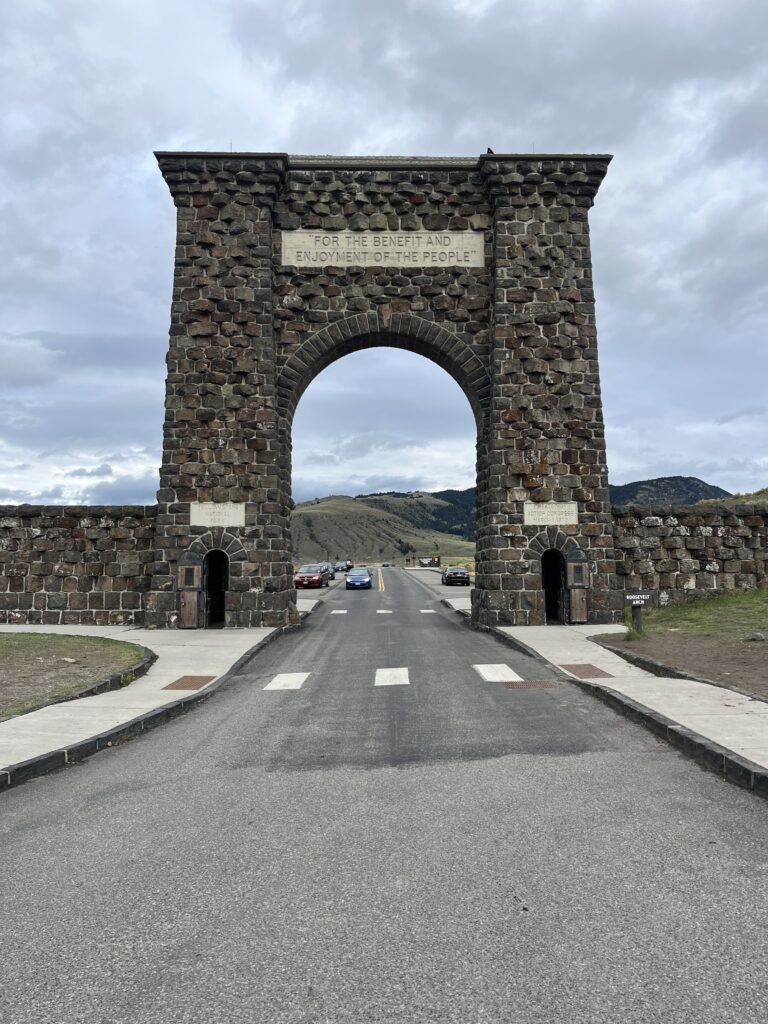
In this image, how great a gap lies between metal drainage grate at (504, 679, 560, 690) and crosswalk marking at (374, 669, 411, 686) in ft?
5.20

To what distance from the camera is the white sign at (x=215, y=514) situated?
62.5 ft

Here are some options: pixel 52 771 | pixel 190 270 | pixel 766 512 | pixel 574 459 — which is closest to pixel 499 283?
pixel 574 459

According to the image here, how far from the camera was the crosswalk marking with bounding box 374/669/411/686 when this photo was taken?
10.6 metres

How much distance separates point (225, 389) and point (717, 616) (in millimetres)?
13909

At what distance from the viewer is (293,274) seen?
2003 cm

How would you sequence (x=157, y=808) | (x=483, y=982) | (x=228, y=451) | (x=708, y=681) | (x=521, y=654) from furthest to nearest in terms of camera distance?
1. (x=228, y=451)
2. (x=521, y=654)
3. (x=708, y=681)
4. (x=157, y=808)
5. (x=483, y=982)

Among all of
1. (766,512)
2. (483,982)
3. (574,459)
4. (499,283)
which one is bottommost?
(483,982)

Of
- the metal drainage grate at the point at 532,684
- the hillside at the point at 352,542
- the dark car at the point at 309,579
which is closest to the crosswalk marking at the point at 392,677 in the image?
the metal drainage grate at the point at 532,684

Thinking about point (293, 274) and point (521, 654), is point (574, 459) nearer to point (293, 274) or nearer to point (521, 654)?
point (521, 654)

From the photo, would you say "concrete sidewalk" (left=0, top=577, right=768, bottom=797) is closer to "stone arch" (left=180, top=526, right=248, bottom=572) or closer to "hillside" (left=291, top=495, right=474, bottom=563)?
"stone arch" (left=180, top=526, right=248, bottom=572)

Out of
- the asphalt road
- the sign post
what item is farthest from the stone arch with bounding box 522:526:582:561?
the asphalt road

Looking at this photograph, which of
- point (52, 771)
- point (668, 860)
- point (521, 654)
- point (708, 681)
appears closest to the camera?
point (668, 860)

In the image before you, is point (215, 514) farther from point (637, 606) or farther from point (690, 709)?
point (690, 709)

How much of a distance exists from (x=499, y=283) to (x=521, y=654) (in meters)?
10.9
